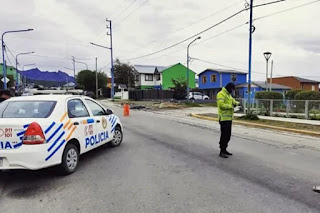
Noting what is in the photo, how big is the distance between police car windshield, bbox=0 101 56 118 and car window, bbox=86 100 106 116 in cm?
129

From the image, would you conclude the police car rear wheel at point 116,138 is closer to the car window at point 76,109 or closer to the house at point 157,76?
the car window at point 76,109

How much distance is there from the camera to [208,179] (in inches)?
188

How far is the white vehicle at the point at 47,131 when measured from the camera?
436 cm

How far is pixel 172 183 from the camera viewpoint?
4570 millimetres

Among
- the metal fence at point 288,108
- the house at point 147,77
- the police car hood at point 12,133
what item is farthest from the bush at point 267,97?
the house at point 147,77

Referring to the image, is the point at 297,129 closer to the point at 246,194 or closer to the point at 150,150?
the point at 150,150

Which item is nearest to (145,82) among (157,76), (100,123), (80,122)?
(157,76)

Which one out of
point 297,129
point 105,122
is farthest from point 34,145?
point 297,129

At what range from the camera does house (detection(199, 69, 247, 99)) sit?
146ft

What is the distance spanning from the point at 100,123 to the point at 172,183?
104 inches

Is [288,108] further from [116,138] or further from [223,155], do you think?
[116,138]

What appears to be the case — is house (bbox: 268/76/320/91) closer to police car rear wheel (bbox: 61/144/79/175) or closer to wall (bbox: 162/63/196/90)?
wall (bbox: 162/63/196/90)

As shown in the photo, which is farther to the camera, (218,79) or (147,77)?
(147,77)

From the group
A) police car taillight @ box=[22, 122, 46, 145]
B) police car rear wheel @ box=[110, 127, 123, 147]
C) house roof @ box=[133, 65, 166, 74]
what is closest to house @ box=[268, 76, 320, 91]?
house roof @ box=[133, 65, 166, 74]
